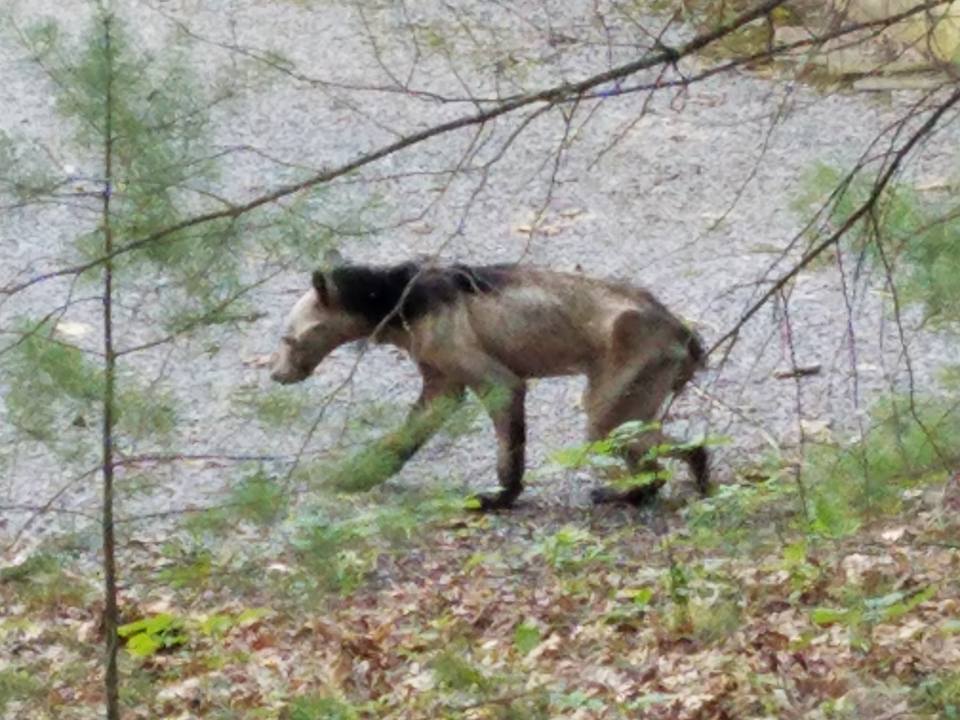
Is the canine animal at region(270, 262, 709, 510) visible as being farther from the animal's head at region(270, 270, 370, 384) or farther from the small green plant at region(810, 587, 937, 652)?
the small green plant at region(810, 587, 937, 652)

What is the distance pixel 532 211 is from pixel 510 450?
189 inches

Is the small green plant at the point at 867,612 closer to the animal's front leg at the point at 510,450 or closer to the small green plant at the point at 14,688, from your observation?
the small green plant at the point at 14,688

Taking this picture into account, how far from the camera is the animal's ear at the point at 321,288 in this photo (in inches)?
339

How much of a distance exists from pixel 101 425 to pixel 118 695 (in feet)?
2.50

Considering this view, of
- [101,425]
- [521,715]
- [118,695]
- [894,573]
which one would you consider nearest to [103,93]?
[101,425]

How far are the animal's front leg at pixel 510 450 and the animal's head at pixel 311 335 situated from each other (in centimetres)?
73

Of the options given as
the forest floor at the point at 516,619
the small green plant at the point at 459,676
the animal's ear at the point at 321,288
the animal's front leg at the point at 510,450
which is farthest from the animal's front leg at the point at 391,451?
the animal's front leg at the point at 510,450


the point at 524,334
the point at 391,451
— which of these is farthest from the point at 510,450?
the point at 391,451

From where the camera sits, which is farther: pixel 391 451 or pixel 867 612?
pixel 867 612

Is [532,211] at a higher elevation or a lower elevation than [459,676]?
higher

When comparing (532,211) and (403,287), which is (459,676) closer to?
(403,287)

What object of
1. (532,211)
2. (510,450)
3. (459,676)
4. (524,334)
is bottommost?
(459,676)

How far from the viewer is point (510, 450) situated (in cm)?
900

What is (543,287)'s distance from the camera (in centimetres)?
883
